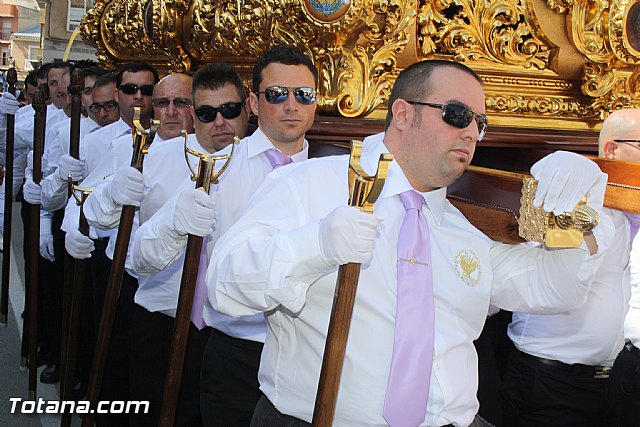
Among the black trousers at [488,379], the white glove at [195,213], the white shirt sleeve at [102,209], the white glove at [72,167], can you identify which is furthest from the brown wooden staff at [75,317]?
the black trousers at [488,379]

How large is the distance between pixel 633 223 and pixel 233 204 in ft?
4.76

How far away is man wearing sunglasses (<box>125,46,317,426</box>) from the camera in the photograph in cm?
317

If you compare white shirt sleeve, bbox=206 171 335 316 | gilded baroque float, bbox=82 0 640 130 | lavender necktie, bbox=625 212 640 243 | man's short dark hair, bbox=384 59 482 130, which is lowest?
white shirt sleeve, bbox=206 171 335 316

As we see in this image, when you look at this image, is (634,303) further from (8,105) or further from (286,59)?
(8,105)

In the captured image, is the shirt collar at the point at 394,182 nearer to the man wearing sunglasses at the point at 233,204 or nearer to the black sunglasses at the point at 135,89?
the man wearing sunglasses at the point at 233,204

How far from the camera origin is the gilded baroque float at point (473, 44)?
3.46 metres

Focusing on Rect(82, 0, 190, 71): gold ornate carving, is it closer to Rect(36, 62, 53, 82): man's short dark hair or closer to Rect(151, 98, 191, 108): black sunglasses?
Rect(151, 98, 191, 108): black sunglasses

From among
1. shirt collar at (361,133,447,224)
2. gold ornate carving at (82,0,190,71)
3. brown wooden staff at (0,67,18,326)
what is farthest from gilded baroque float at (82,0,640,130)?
brown wooden staff at (0,67,18,326)

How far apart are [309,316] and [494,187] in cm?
70

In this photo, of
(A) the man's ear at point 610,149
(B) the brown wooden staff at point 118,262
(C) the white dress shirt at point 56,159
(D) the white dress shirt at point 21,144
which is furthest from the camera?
(D) the white dress shirt at point 21,144

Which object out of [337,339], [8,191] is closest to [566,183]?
[337,339]

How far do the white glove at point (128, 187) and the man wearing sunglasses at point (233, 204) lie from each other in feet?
0.70

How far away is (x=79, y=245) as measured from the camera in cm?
467

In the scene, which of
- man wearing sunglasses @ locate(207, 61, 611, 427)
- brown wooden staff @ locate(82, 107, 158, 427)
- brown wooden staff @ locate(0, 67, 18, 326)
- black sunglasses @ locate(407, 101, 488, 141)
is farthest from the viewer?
brown wooden staff @ locate(0, 67, 18, 326)
